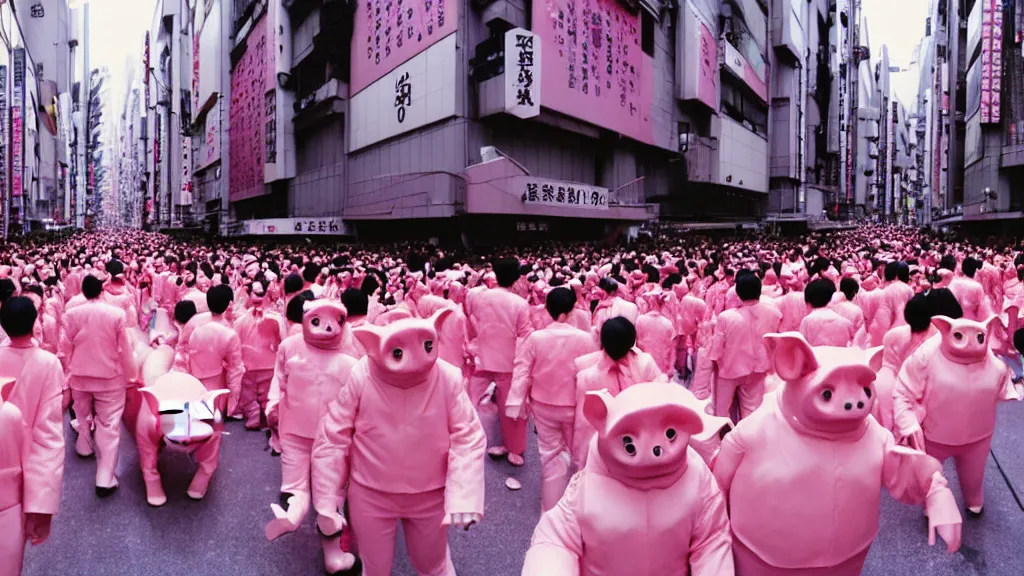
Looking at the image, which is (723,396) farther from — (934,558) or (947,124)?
(947,124)

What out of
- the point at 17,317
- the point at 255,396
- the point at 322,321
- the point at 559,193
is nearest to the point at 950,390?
the point at 322,321

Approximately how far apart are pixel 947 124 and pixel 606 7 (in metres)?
27.4

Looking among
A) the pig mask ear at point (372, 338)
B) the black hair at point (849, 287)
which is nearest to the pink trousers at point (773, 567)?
the pig mask ear at point (372, 338)

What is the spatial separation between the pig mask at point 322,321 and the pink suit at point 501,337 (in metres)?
2.16

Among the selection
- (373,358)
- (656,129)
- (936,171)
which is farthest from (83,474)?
(936,171)

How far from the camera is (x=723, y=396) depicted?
5551 millimetres

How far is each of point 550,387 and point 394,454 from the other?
1.66 m

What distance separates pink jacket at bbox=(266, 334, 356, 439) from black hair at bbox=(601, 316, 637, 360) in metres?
1.43

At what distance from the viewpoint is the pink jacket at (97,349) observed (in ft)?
15.7

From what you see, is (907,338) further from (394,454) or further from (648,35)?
(648,35)

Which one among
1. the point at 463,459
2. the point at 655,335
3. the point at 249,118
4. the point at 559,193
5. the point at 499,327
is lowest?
the point at 463,459

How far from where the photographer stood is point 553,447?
4.35 metres

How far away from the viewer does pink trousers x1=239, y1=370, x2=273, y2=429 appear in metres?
6.34

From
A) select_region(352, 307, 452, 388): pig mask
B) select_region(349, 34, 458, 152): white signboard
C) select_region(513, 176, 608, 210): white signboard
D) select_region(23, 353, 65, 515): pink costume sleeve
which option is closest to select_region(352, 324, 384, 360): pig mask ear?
select_region(352, 307, 452, 388): pig mask
